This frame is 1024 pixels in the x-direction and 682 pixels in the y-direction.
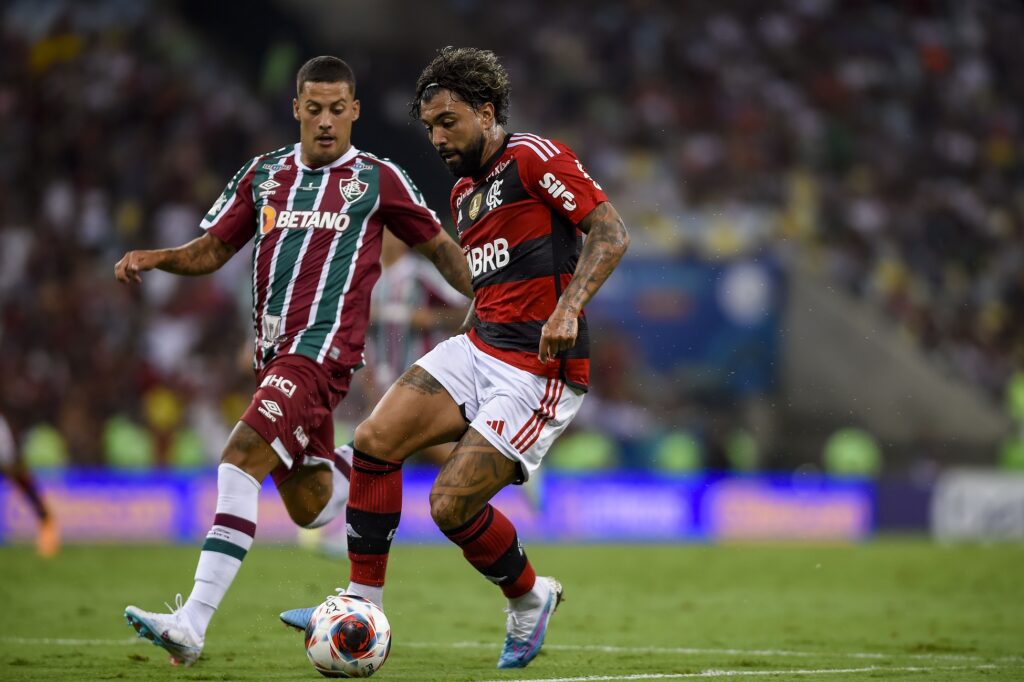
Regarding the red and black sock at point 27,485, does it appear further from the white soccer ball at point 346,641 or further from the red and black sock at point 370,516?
the white soccer ball at point 346,641

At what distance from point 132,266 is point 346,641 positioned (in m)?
1.97

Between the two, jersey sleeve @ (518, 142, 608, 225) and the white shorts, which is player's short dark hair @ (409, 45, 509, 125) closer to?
jersey sleeve @ (518, 142, 608, 225)

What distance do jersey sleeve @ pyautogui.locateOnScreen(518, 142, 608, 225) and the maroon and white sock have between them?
1.31 meters

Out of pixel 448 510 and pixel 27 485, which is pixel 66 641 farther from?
pixel 27 485

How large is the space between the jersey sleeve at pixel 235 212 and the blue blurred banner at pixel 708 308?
9.94 metres

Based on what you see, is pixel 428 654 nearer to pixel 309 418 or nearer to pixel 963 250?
pixel 309 418

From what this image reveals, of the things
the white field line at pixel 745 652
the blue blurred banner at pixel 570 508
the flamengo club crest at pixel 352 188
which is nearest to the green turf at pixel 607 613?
the white field line at pixel 745 652

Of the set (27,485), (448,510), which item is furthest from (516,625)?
(27,485)

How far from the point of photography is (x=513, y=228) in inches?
245

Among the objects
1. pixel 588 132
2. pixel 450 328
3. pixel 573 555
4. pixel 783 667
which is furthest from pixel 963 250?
pixel 783 667

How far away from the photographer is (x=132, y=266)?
6.35 m

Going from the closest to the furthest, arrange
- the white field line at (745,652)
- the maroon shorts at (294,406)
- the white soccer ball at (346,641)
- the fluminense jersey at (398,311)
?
the white soccer ball at (346,641)
the maroon shorts at (294,406)
the white field line at (745,652)
the fluminense jersey at (398,311)

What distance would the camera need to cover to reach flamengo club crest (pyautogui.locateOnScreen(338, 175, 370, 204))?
6602 mm

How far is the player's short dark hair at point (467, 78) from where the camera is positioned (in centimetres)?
624
